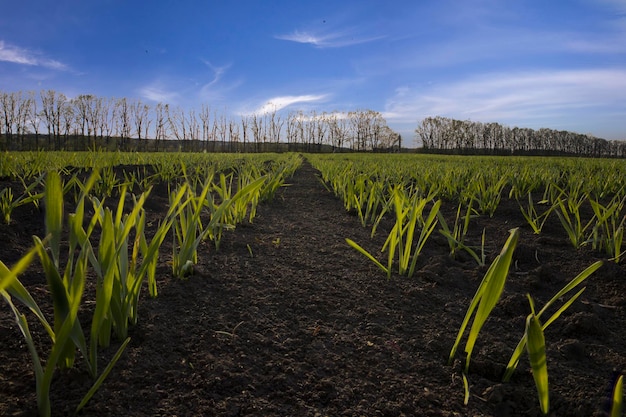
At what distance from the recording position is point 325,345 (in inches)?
35.3

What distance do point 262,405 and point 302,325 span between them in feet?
1.07

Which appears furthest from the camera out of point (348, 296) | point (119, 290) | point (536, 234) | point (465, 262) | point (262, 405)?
point (536, 234)

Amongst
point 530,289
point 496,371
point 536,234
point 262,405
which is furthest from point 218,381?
point 536,234

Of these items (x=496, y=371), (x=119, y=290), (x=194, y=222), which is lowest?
(x=496, y=371)

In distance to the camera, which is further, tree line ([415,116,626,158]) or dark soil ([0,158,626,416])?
tree line ([415,116,626,158])

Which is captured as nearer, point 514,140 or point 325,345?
point 325,345

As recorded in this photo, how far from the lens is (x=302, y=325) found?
3.25 feet

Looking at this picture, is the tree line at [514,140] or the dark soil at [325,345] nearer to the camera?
the dark soil at [325,345]

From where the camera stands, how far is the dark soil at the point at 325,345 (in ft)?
2.25

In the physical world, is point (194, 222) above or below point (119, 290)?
above

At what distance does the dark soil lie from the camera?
27.0 inches

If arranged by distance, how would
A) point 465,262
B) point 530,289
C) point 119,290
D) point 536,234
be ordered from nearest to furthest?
point 119,290
point 530,289
point 465,262
point 536,234

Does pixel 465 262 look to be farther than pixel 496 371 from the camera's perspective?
Yes

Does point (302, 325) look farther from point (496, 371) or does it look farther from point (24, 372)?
point (24, 372)
